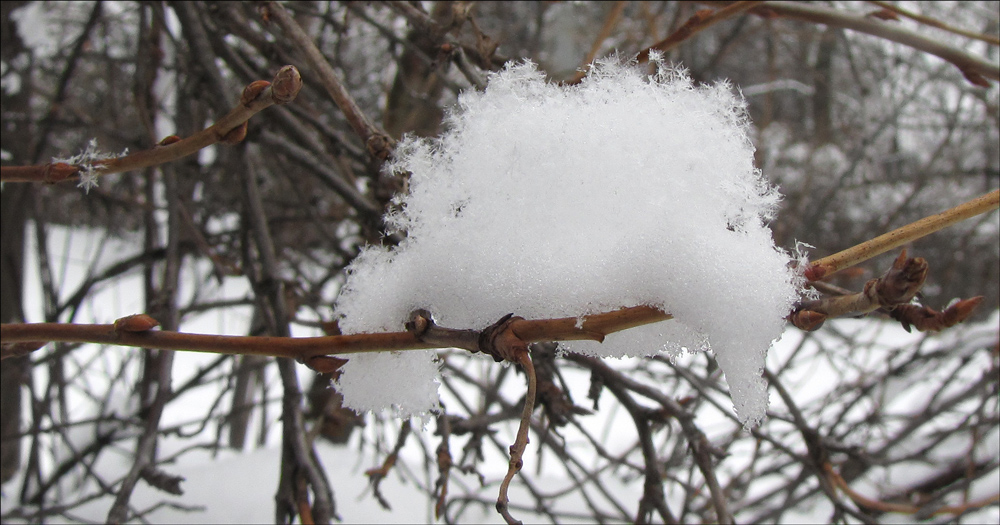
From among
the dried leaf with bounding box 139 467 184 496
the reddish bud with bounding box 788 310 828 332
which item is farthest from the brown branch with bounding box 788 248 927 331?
the dried leaf with bounding box 139 467 184 496

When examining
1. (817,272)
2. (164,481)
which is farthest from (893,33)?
(164,481)

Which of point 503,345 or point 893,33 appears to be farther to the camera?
point 893,33

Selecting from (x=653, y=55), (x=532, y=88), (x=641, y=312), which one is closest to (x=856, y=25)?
(x=653, y=55)

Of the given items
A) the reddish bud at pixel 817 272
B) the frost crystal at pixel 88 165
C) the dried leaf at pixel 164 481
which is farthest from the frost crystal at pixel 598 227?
the dried leaf at pixel 164 481

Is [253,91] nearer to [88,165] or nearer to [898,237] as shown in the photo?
[88,165]

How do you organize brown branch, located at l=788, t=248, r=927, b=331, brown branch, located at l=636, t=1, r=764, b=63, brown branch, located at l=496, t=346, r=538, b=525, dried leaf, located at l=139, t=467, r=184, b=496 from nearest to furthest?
brown branch, located at l=788, t=248, r=927, b=331
brown branch, located at l=496, t=346, r=538, b=525
brown branch, located at l=636, t=1, r=764, b=63
dried leaf, located at l=139, t=467, r=184, b=496

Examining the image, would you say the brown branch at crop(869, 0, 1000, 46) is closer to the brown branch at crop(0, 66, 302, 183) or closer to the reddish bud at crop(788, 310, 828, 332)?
the reddish bud at crop(788, 310, 828, 332)
